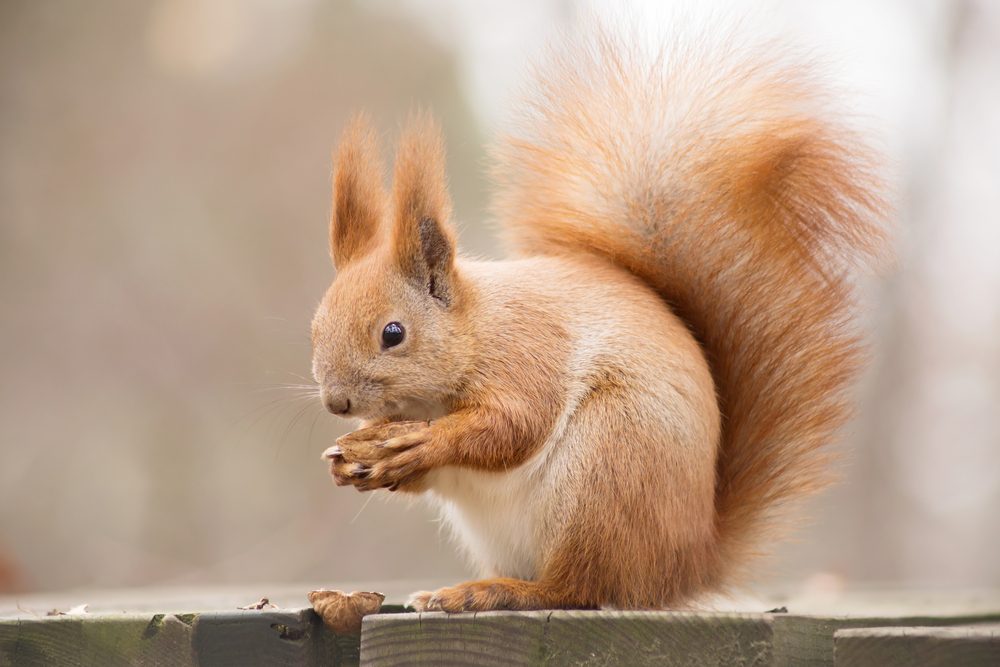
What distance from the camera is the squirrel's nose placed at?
1686mm

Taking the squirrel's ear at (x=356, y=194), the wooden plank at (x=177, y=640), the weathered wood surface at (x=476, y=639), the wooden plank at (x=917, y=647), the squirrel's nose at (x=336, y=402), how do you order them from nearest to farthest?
the wooden plank at (x=917, y=647), the weathered wood surface at (x=476, y=639), the wooden plank at (x=177, y=640), the squirrel's nose at (x=336, y=402), the squirrel's ear at (x=356, y=194)

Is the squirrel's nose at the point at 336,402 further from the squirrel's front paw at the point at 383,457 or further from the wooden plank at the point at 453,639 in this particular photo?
the wooden plank at the point at 453,639

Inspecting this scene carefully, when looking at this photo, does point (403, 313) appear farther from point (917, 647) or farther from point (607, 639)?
point (917, 647)

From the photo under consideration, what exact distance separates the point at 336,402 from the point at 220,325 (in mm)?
4717

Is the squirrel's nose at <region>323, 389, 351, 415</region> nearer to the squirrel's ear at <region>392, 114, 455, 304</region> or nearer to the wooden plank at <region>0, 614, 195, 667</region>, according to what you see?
the squirrel's ear at <region>392, 114, 455, 304</region>

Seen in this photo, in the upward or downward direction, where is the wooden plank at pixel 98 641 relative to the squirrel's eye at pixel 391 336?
downward

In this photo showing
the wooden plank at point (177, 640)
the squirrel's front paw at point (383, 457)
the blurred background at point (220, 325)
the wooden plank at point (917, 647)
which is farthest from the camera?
the blurred background at point (220, 325)

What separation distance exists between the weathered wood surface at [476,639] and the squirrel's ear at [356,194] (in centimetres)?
66

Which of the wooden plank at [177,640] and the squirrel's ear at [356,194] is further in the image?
the squirrel's ear at [356,194]

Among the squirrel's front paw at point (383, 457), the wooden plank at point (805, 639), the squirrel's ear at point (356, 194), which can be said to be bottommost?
the wooden plank at point (805, 639)

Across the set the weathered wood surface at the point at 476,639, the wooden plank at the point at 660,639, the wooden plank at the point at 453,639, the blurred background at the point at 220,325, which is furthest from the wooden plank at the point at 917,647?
the blurred background at the point at 220,325

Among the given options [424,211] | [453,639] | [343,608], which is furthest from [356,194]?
[453,639]

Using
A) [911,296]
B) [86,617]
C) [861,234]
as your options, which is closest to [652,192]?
[861,234]

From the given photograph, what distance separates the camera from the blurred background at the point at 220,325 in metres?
5.84
